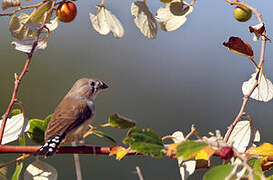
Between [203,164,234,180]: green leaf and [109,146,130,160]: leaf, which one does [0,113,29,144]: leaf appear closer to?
[109,146,130,160]: leaf

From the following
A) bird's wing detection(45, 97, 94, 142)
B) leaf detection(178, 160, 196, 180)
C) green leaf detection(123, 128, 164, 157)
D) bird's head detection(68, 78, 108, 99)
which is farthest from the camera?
bird's head detection(68, 78, 108, 99)

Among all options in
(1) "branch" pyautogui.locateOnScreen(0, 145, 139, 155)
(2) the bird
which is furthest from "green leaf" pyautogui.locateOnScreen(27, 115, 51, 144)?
(1) "branch" pyautogui.locateOnScreen(0, 145, 139, 155)

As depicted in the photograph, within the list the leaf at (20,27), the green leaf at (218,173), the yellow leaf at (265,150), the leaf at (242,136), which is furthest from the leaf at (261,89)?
the leaf at (20,27)

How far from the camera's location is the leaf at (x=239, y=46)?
4.53ft

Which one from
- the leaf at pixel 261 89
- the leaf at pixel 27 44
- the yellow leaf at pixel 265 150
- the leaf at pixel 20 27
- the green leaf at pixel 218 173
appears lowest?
the yellow leaf at pixel 265 150

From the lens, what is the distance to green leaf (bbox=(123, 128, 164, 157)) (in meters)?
1.12

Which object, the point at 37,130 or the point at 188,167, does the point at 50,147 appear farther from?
the point at 188,167

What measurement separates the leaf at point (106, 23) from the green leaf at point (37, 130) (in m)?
0.30

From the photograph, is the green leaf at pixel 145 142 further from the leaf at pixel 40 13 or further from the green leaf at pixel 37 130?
the leaf at pixel 40 13

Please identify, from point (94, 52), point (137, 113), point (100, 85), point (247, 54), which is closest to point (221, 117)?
point (137, 113)

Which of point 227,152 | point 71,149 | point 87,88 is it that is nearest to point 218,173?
point 227,152

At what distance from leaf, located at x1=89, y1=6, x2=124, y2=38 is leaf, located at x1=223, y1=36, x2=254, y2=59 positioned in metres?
0.30

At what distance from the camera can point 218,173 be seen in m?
1.02

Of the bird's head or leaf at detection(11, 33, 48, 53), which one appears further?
the bird's head
